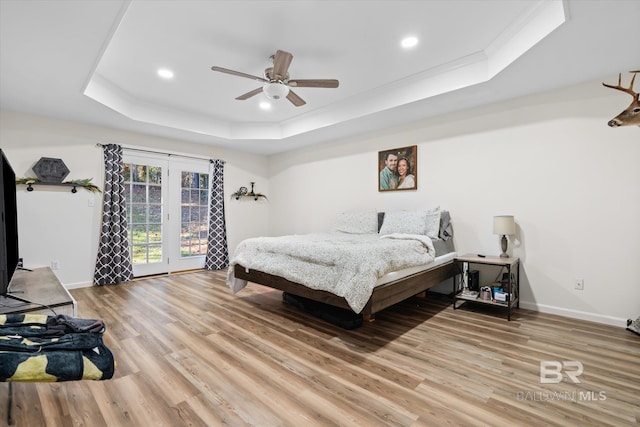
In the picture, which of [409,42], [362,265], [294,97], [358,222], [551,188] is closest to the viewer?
[362,265]

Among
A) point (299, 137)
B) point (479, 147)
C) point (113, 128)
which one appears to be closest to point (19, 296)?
point (113, 128)

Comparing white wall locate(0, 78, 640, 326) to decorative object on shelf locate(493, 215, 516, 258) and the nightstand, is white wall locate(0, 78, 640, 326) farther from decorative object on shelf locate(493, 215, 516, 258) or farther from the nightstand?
decorative object on shelf locate(493, 215, 516, 258)

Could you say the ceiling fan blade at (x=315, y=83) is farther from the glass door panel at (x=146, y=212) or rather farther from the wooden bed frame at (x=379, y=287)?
the glass door panel at (x=146, y=212)

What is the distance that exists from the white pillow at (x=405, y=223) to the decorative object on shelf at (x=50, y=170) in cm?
441

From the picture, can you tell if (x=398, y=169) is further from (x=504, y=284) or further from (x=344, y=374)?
(x=344, y=374)

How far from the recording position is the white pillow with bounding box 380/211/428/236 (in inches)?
150

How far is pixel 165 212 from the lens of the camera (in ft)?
16.9

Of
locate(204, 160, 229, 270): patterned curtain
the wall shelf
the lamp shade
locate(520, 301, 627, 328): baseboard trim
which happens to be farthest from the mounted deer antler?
the wall shelf

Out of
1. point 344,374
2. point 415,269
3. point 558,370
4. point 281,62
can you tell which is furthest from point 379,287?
point 281,62

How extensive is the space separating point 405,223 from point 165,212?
3.94 m

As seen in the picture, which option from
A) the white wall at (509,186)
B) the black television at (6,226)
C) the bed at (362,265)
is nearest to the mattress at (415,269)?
the bed at (362,265)

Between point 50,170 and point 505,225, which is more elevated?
point 50,170

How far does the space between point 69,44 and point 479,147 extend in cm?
422

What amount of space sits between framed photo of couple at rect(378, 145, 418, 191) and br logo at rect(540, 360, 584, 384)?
2.60 m
